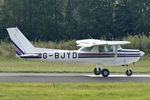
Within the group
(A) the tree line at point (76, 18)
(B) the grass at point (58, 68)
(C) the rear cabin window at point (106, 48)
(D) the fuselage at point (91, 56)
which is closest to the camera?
(D) the fuselage at point (91, 56)

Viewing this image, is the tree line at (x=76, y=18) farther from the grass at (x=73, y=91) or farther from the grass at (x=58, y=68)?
the grass at (x=73, y=91)

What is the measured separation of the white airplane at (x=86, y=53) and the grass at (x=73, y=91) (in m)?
5.83

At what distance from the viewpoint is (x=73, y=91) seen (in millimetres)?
19016

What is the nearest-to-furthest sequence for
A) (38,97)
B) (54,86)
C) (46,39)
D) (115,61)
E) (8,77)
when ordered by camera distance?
1. (38,97)
2. (54,86)
3. (8,77)
4. (115,61)
5. (46,39)

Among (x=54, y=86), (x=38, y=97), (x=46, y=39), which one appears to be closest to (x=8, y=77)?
(x=54, y=86)

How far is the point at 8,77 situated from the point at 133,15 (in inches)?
1769

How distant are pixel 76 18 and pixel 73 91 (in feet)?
173

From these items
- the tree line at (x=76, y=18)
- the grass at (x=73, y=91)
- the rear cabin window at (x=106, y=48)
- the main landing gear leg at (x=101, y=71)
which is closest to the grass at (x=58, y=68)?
the main landing gear leg at (x=101, y=71)

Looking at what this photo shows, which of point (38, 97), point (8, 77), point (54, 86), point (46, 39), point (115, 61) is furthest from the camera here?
point (46, 39)

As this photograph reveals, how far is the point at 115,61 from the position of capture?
27.8m

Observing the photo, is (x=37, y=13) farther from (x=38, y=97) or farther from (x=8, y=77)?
(x=38, y=97)

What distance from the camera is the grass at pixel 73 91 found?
17.5m

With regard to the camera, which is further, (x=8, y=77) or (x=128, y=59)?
(x=128, y=59)

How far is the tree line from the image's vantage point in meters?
68.4
